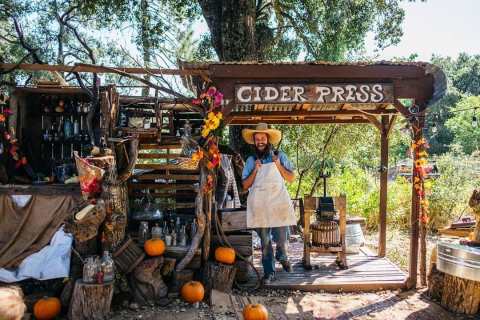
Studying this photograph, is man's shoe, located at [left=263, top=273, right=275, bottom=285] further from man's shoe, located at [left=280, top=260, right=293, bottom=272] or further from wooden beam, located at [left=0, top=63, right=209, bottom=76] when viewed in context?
wooden beam, located at [left=0, top=63, right=209, bottom=76]

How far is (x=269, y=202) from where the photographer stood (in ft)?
20.9

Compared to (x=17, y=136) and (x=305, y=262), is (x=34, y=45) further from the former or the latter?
(x=305, y=262)

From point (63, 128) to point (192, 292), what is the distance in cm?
591

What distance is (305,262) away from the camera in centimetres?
735

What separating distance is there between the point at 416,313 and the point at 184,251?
3364 millimetres

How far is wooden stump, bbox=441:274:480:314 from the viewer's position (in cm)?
561

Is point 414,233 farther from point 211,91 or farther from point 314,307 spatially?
point 211,91

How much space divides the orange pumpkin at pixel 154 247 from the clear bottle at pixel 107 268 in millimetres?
703

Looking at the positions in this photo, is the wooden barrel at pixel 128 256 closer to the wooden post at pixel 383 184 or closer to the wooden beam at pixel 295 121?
the wooden beam at pixel 295 121

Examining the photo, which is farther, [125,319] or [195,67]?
[195,67]

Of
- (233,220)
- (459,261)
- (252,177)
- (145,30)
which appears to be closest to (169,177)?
(233,220)

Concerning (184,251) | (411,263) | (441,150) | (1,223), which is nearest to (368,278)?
(411,263)

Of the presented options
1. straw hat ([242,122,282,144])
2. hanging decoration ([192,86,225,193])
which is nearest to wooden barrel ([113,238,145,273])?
hanging decoration ([192,86,225,193])

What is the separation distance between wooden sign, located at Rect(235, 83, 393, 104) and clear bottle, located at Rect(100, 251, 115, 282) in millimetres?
2827
